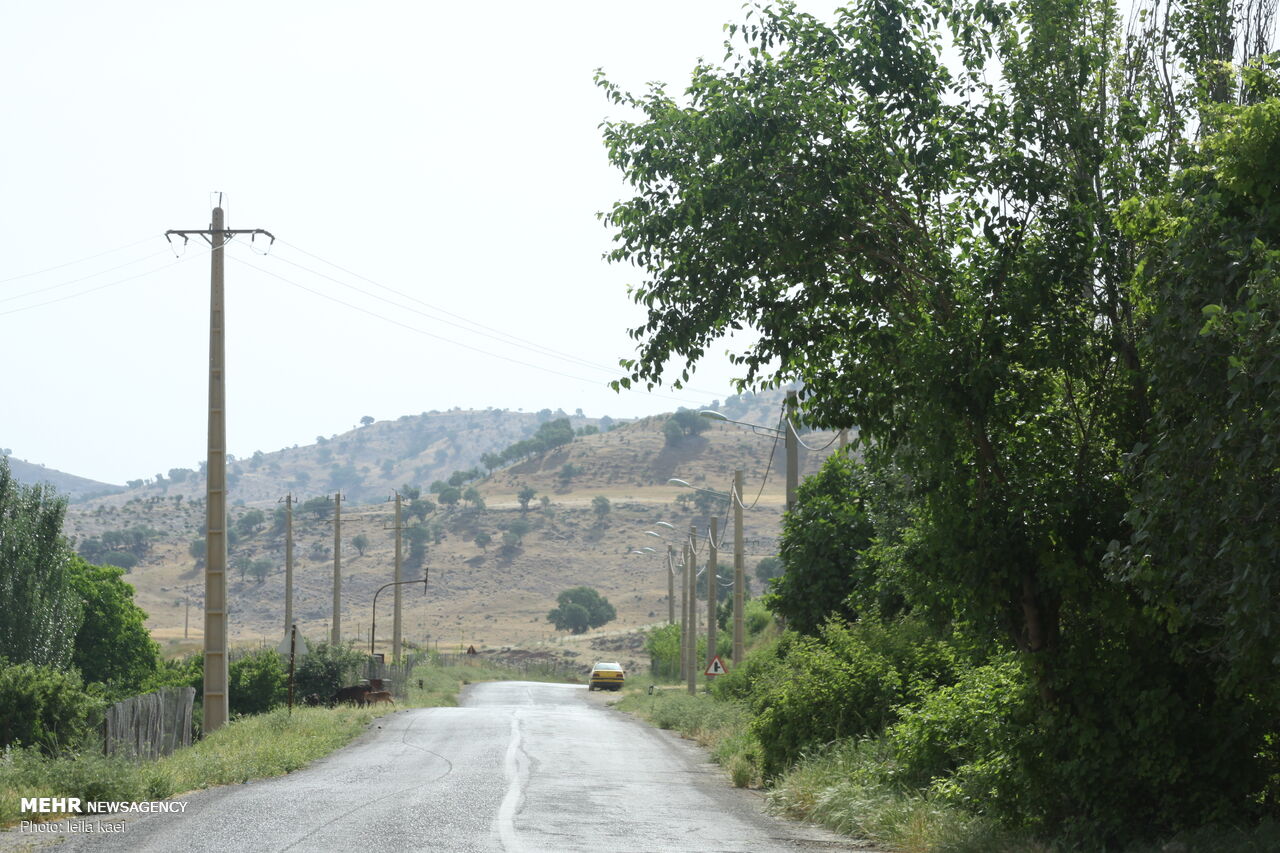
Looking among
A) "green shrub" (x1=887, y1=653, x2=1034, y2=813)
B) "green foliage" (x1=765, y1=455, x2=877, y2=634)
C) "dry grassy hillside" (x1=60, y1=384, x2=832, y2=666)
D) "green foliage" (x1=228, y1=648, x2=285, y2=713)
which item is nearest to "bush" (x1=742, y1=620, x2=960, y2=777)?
"green shrub" (x1=887, y1=653, x2=1034, y2=813)

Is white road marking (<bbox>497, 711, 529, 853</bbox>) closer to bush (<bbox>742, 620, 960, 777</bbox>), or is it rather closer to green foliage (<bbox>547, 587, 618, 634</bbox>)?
bush (<bbox>742, 620, 960, 777</bbox>)

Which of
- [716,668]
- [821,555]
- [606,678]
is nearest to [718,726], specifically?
[821,555]

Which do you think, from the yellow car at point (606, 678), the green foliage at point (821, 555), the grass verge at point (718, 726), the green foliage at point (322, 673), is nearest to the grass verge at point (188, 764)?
the grass verge at point (718, 726)

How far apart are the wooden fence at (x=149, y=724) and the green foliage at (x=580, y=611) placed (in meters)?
110

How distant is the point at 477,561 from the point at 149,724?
139921mm

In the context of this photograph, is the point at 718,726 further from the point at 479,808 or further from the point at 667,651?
the point at 667,651

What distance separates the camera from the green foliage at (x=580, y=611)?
135625 mm

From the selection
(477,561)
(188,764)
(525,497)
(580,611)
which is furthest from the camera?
(525,497)

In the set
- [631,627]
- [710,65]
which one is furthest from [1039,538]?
[631,627]

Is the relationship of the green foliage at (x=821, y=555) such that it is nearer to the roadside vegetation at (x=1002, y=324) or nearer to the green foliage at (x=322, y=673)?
the roadside vegetation at (x=1002, y=324)

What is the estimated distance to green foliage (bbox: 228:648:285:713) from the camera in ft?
152

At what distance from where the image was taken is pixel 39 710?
75.9 ft

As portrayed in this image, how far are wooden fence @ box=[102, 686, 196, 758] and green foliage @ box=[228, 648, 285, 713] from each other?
21.7 meters

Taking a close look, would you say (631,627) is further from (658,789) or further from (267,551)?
(658,789)
